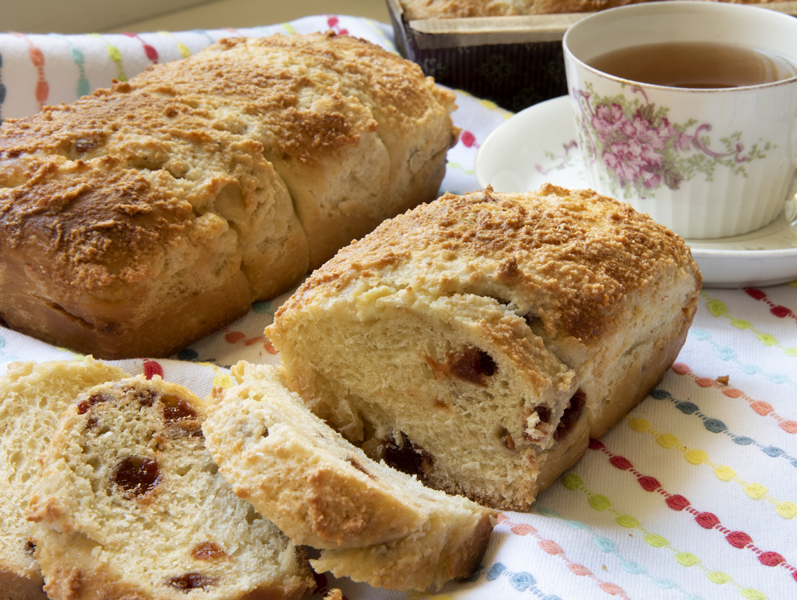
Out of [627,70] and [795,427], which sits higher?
[627,70]

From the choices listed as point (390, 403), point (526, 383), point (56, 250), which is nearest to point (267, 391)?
point (390, 403)

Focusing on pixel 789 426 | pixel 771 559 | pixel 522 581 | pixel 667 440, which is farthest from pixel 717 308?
pixel 522 581

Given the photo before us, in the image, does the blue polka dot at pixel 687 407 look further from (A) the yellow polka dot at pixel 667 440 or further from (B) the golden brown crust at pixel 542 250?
(B) the golden brown crust at pixel 542 250

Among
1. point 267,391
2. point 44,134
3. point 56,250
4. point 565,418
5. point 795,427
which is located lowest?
point 795,427

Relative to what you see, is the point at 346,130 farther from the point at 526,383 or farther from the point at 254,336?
the point at 526,383

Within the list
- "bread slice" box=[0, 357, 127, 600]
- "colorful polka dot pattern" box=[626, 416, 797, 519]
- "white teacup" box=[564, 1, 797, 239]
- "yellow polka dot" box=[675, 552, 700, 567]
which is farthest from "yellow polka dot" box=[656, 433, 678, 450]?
"bread slice" box=[0, 357, 127, 600]

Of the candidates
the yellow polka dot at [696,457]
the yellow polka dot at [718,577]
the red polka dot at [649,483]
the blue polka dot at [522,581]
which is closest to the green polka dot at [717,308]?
the yellow polka dot at [696,457]

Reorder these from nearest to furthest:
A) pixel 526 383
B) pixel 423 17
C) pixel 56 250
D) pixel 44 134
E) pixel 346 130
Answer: pixel 526 383
pixel 56 250
pixel 44 134
pixel 346 130
pixel 423 17
